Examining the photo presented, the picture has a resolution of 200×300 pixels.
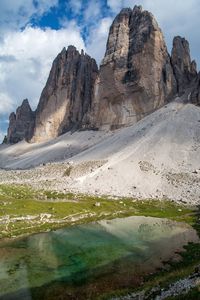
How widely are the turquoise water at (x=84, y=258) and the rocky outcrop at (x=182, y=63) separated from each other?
4702 inches

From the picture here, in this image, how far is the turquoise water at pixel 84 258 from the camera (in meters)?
29.0

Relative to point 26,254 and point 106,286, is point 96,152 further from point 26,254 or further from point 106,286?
point 106,286

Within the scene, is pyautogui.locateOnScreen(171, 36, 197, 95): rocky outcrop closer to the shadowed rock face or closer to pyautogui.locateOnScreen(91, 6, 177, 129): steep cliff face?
the shadowed rock face

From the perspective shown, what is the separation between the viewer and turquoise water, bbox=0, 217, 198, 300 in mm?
28984

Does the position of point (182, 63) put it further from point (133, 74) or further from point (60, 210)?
point (60, 210)

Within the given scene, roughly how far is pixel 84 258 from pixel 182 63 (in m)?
147

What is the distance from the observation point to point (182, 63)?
171m

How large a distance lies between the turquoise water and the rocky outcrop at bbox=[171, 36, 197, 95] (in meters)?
119

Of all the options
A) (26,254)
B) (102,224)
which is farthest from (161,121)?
(26,254)

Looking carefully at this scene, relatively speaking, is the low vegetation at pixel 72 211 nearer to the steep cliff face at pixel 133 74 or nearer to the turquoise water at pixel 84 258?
the turquoise water at pixel 84 258

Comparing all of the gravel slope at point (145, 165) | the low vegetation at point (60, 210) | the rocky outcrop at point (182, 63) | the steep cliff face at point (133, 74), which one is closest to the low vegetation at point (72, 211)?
the low vegetation at point (60, 210)

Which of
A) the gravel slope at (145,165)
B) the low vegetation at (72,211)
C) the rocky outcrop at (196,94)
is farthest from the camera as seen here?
the rocky outcrop at (196,94)

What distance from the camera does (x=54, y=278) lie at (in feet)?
102

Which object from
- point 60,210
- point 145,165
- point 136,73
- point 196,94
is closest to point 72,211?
point 60,210
